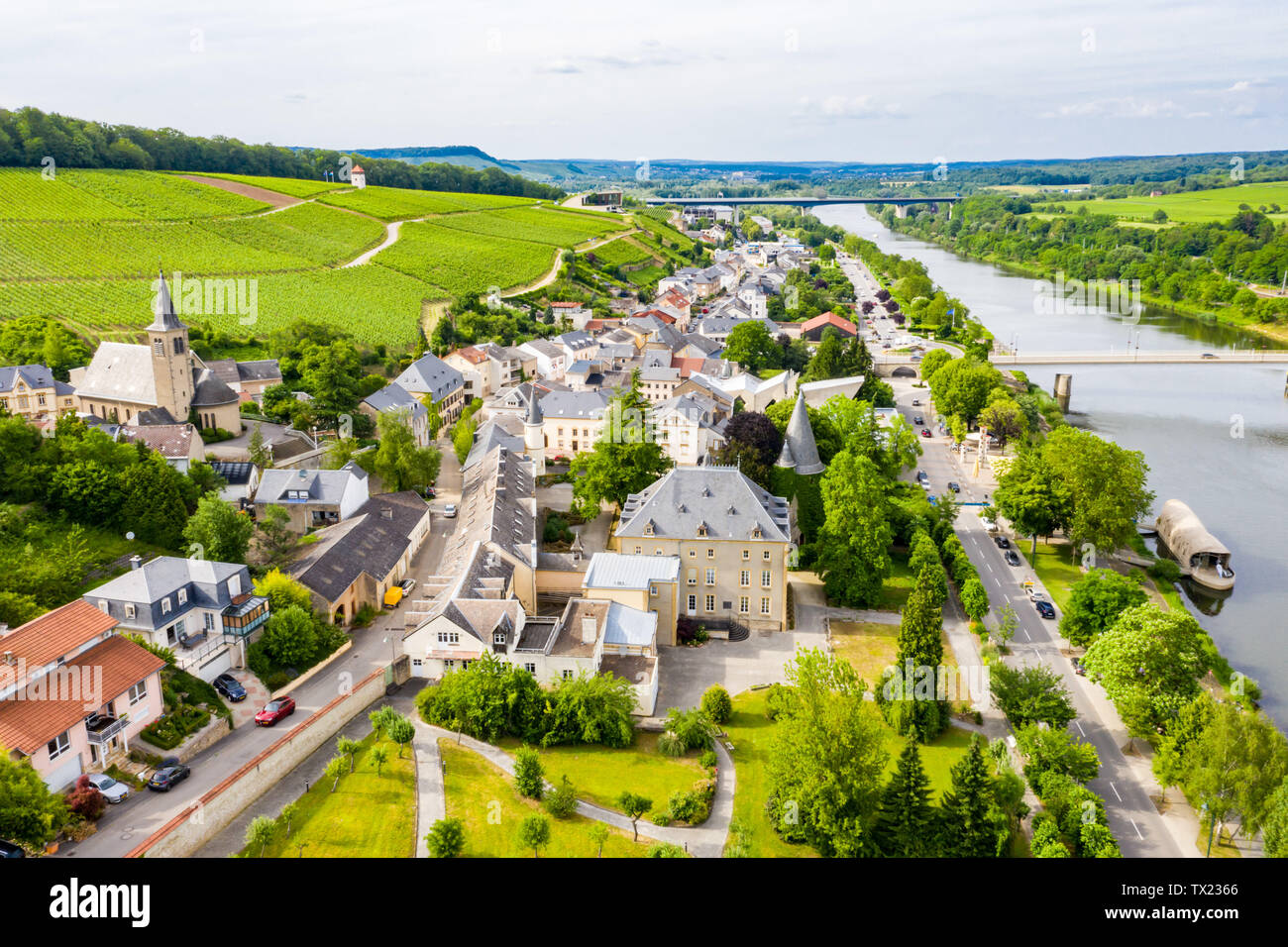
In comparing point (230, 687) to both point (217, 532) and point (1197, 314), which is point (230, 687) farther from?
point (1197, 314)

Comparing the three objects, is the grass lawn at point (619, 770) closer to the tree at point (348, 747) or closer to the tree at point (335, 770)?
the tree at point (348, 747)

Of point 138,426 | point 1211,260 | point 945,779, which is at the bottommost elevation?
point 945,779

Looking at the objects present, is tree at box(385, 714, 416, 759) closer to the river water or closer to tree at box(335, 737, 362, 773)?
tree at box(335, 737, 362, 773)

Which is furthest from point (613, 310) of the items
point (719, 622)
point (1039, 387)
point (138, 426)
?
point (719, 622)

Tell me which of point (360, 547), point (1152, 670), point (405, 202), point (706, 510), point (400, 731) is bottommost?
point (400, 731)

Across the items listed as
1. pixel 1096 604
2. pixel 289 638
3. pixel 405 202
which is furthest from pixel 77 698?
pixel 405 202

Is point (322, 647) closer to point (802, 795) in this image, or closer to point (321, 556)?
point (321, 556)

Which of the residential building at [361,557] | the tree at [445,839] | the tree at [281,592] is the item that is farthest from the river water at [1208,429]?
the tree at [281,592]
